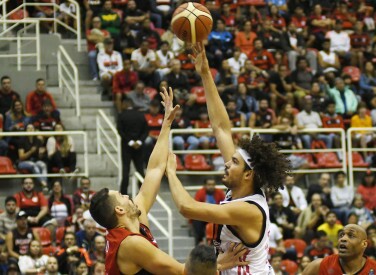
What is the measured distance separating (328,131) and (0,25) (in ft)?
A: 21.2

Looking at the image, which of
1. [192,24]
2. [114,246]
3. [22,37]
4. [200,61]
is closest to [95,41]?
[22,37]

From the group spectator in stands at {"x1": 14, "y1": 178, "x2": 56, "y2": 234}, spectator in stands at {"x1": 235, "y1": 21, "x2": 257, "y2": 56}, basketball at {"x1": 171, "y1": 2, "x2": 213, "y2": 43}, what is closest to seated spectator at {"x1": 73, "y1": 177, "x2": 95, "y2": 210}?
spectator in stands at {"x1": 14, "y1": 178, "x2": 56, "y2": 234}

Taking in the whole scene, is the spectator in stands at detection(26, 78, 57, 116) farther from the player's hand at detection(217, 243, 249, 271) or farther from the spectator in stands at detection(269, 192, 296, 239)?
the player's hand at detection(217, 243, 249, 271)

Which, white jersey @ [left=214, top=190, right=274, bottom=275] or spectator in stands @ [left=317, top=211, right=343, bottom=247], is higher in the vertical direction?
white jersey @ [left=214, top=190, right=274, bottom=275]

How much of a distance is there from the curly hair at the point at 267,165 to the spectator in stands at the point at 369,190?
10254 millimetres

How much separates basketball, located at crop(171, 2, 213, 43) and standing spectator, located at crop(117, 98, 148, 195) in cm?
701

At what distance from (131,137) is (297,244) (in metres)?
3.05

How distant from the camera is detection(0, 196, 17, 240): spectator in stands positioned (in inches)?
619

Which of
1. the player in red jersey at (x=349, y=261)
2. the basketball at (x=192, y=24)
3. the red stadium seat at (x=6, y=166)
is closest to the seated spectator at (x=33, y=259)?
the red stadium seat at (x=6, y=166)

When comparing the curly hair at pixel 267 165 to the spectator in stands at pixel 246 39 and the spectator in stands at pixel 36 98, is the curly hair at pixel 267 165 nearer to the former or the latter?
the spectator in stands at pixel 36 98

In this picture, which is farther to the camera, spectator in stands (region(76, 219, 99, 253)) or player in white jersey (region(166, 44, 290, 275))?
spectator in stands (region(76, 219, 99, 253))

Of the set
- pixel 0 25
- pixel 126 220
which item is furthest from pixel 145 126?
pixel 126 220

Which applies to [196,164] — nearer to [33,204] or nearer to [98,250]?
[33,204]

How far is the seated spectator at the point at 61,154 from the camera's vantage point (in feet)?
56.7
